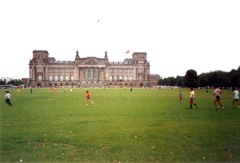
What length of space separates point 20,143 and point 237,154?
26.1 feet

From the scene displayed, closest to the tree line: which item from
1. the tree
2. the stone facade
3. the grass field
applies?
the tree

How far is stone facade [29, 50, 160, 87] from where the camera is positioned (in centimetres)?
14012

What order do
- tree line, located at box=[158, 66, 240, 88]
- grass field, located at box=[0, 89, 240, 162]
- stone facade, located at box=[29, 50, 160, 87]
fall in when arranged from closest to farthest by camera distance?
grass field, located at box=[0, 89, 240, 162], tree line, located at box=[158, 66, 240, 88], stone facade, located at box=[29, 50, 160, 87]

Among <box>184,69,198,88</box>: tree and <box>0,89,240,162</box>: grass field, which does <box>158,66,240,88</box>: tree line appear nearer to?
<box>184,69,198,88</box>: tree

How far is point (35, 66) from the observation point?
5512 inches

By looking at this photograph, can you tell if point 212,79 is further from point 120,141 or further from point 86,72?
point 120,141

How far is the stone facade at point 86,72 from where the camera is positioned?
140125 mm

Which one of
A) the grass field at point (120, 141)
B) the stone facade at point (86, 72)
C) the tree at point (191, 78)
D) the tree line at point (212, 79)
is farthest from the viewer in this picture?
the stone facade at point (86, 72)

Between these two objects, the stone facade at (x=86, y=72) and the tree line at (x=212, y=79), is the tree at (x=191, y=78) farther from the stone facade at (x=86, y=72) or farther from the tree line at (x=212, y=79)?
the stone facade at (x=86, y=72)

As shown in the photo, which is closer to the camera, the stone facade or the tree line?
the tree line

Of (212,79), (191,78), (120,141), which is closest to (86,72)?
(191,78)

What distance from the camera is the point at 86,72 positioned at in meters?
142

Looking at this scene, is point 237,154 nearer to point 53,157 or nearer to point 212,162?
point 212,162

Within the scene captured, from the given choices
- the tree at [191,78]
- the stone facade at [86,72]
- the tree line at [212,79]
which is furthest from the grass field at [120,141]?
the stone facade at [86,72]
